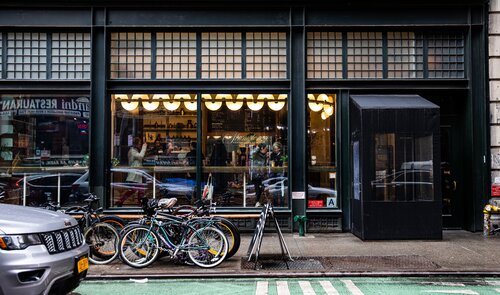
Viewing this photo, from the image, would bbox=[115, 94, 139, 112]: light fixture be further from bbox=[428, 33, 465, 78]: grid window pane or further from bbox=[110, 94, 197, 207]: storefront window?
bbox=[428, 33, 465, 78]: grid window pane

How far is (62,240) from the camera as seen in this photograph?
555 cm

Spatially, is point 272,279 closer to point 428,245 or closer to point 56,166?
Result: point 428,245

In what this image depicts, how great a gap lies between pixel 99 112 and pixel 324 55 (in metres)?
5.64

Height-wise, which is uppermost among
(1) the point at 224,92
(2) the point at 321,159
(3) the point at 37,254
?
(1) the point at 224,92

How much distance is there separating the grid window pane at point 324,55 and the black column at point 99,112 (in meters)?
4.99

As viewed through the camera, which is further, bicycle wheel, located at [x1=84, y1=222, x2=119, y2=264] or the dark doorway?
the dark doorway

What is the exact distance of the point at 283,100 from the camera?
11688mm

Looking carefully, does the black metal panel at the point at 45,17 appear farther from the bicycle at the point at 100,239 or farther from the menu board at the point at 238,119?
the bicycle at the point at 100,239

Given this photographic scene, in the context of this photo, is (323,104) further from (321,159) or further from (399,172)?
(399,172)

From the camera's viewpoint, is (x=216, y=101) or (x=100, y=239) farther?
(x=216, y=101)

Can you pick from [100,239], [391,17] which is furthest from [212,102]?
[391,17]

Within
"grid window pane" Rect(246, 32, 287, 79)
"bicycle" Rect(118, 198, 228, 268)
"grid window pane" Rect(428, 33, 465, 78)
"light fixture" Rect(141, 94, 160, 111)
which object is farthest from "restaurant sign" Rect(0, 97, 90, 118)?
"grid window pane" Rect(428, 33, 465, 78)

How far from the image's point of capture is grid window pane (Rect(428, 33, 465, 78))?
1173cm

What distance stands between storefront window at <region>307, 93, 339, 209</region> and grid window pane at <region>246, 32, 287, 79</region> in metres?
1.06
